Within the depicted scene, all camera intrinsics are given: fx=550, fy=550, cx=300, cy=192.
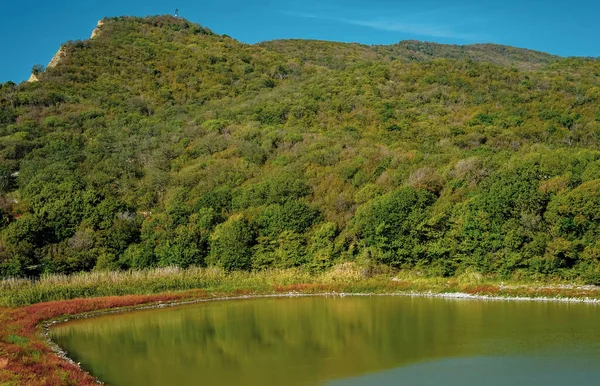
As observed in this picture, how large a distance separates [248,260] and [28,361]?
30.5 metres

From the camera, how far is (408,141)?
78312 millimetres

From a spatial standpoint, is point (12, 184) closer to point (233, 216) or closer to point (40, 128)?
point (40, 128)

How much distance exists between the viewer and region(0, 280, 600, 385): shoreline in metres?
22.8

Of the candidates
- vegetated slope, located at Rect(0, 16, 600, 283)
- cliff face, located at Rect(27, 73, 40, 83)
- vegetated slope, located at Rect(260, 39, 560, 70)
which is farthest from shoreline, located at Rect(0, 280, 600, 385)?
vegetated slope, located at Rect(260, 39, 560, 70)

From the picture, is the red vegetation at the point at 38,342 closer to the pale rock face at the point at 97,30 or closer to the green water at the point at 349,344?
the green water at the point at 349,344

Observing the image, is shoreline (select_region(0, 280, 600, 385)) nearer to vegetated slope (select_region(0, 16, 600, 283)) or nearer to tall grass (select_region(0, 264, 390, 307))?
tall grass (select_region(0, 264, 390, 307))

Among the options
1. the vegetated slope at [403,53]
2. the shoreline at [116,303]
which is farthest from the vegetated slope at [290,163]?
the vegetated slope at [403,53]

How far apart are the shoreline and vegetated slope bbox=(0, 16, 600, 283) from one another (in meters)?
3.82

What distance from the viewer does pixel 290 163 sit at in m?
73.4

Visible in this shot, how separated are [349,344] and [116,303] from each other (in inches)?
867

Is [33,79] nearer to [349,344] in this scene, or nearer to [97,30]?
[97,30]

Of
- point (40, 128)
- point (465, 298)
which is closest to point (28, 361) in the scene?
point (465, 298)

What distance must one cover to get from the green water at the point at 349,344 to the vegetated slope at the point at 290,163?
33.5ft

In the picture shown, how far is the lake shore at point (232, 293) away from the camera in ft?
99.3
